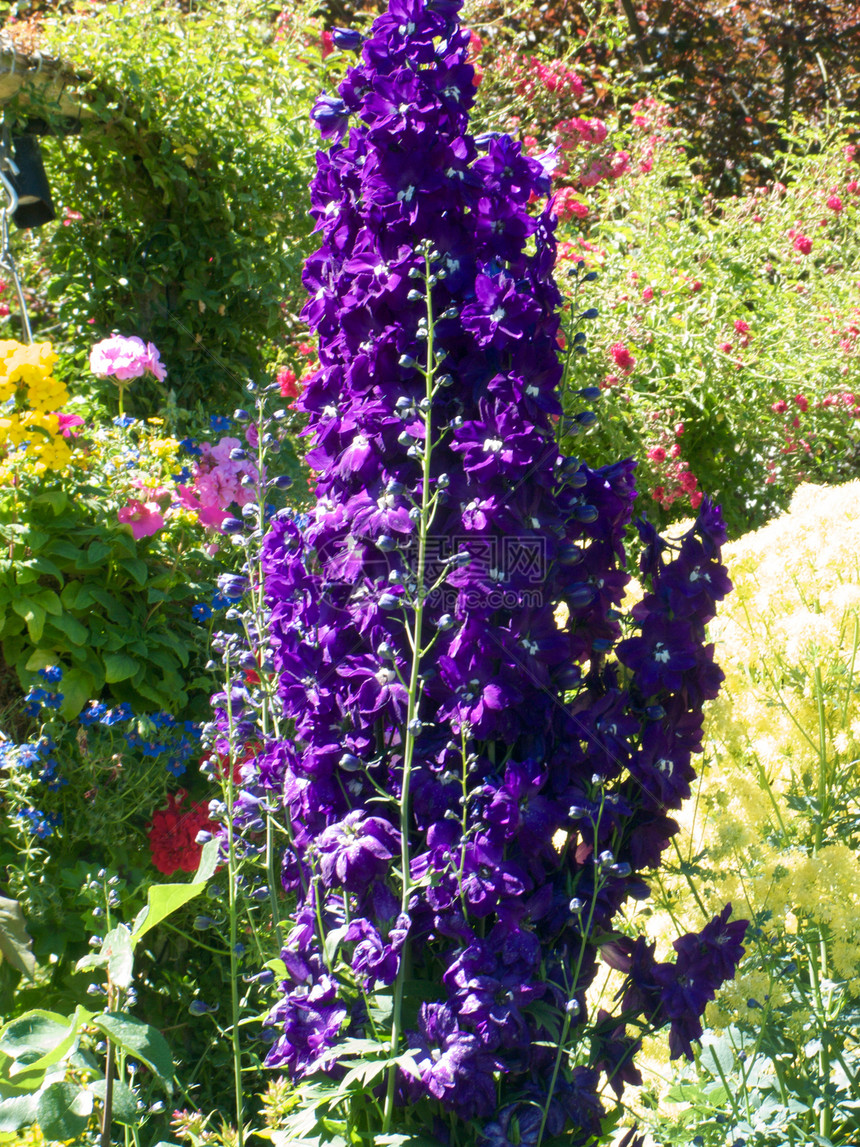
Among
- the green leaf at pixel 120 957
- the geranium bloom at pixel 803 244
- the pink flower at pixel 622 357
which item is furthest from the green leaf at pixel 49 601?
the geranium bloom at pixel 803 244

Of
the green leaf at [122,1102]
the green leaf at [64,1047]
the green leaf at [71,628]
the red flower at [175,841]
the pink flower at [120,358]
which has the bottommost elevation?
the green leaf at [122,1102]

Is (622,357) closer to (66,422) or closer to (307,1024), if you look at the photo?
(66,422)

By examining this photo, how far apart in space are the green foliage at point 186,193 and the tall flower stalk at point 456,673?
254cm

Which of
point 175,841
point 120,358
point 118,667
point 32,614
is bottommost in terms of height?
point 175,841

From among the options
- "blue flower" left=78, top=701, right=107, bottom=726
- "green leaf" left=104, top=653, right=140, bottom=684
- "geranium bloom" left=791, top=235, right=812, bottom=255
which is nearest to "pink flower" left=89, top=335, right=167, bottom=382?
"green leaf" left=104, top=653, right=140, bottom=684

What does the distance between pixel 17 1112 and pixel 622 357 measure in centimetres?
346

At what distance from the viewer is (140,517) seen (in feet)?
7.83

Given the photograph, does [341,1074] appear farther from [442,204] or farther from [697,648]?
[442,204]

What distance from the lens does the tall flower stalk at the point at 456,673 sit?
1269 millimetres

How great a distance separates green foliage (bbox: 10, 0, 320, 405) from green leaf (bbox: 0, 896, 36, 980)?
243 cm

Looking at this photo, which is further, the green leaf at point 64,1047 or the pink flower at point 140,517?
the pink flower at point 140,517

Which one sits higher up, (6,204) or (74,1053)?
(6,204)

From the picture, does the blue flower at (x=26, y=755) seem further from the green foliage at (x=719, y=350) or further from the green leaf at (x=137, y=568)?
the green foliage at (x=719, y=350)

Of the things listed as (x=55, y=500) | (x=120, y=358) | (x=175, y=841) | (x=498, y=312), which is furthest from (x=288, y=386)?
(x=498, y=312)
